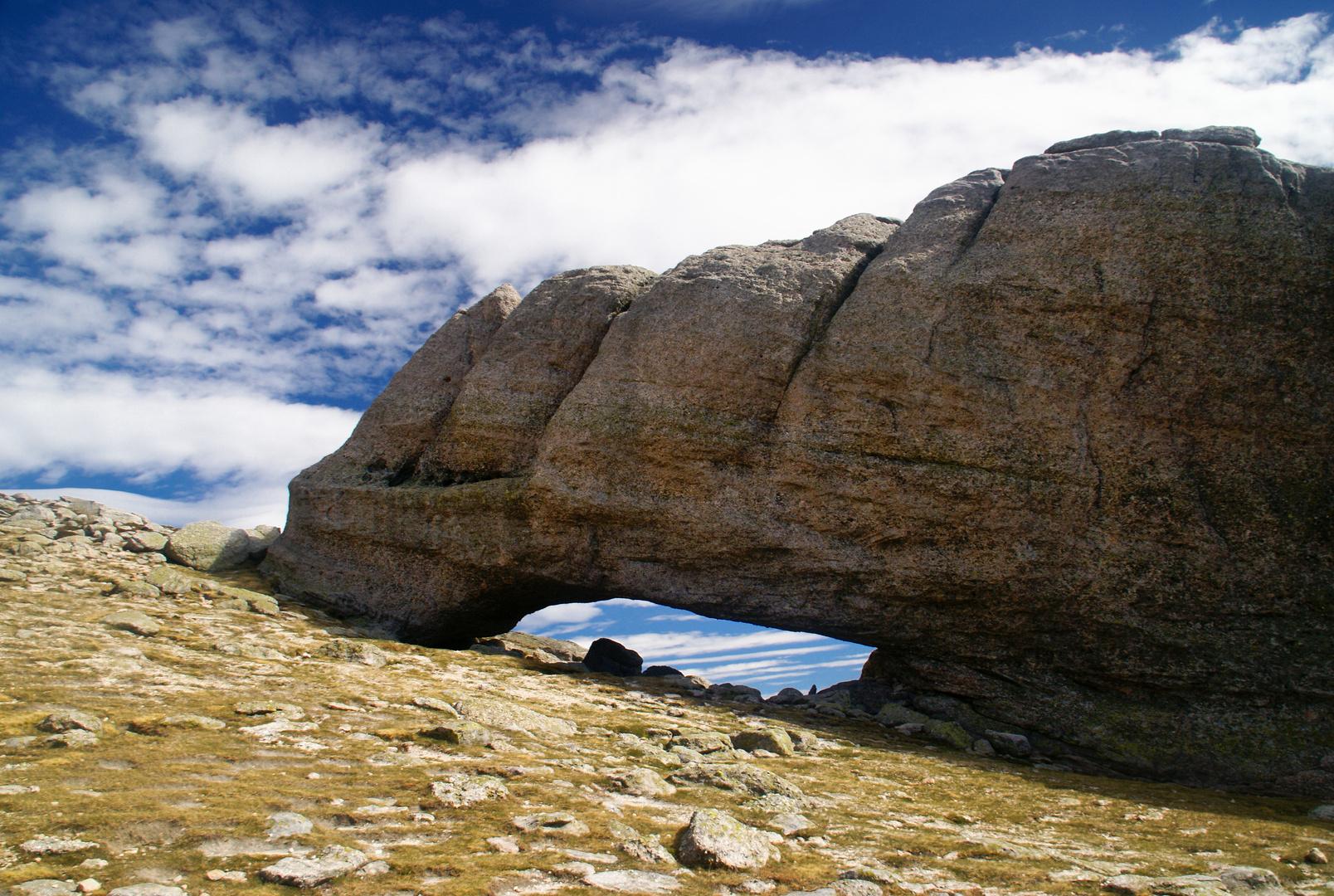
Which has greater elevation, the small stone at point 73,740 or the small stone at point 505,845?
the small stone at point 73,740

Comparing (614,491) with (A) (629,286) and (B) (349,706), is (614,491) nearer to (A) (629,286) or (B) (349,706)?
(A) (629,286)

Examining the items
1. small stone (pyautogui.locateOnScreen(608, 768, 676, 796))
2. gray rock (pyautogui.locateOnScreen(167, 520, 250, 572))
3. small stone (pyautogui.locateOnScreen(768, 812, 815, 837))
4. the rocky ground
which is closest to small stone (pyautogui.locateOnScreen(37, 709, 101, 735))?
the rocky ground

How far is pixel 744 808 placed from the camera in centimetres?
616

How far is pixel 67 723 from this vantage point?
20.0ft

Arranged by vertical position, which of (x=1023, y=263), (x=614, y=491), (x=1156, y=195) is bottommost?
(x=614, y=491)

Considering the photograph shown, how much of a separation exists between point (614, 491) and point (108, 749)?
328 inches

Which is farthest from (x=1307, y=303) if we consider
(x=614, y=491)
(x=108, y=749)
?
(x=108, y=749)

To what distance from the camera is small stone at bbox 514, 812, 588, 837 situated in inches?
198

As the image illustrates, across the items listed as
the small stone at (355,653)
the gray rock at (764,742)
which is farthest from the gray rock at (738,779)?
the small stone at (355,653)

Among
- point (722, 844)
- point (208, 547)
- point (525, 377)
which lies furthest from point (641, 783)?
point (208, 547)

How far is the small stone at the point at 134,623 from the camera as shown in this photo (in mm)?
9938

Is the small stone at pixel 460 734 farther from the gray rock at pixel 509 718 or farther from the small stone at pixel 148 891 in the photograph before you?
the small stone at pixel 148 891

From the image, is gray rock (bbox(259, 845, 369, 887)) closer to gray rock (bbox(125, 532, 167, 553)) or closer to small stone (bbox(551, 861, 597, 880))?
small stone (bbox(551, 861, 597, 880))

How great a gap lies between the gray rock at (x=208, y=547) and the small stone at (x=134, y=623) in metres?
4.29
